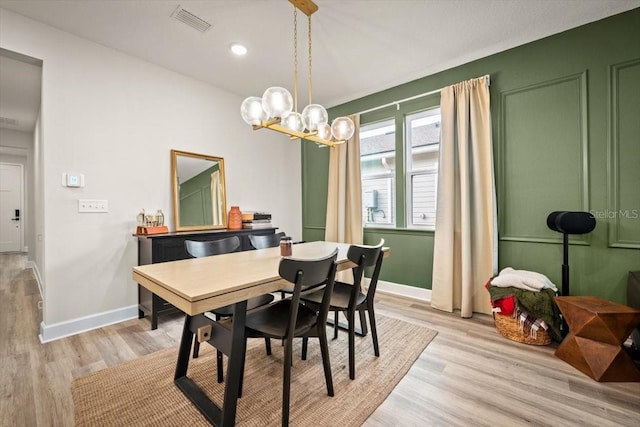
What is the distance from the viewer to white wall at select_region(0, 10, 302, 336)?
7.70 feet

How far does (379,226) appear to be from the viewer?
366 cm

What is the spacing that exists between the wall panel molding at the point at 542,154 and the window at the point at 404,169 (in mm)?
718

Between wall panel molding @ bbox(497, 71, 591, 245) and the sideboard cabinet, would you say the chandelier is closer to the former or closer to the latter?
the sideboard cabinet

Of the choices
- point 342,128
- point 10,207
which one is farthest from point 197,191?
point 10,207

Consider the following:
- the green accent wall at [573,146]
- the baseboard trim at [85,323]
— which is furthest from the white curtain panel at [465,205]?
the baseboard trim at [85,323]

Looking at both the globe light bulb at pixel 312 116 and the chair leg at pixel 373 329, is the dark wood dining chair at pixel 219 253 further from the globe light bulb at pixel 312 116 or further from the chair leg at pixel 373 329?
the globe light bulb at pixel 312 116

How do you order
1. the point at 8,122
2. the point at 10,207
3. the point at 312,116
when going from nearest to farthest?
the point at 312,116 → the point at 8,122 → the point at 10,207

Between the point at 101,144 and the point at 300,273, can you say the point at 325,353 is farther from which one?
the point at 101,144

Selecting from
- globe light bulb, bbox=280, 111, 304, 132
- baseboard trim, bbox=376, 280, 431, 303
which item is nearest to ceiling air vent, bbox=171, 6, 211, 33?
globe light bulb, bbox=280, 111, 304, 132

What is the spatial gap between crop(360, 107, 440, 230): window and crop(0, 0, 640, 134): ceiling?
2.01 ft

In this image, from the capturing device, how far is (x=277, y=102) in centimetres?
176

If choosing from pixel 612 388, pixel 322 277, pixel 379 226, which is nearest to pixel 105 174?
pixel 322 277

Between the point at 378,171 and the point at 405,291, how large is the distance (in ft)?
5.39

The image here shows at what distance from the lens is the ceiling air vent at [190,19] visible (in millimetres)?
2201
